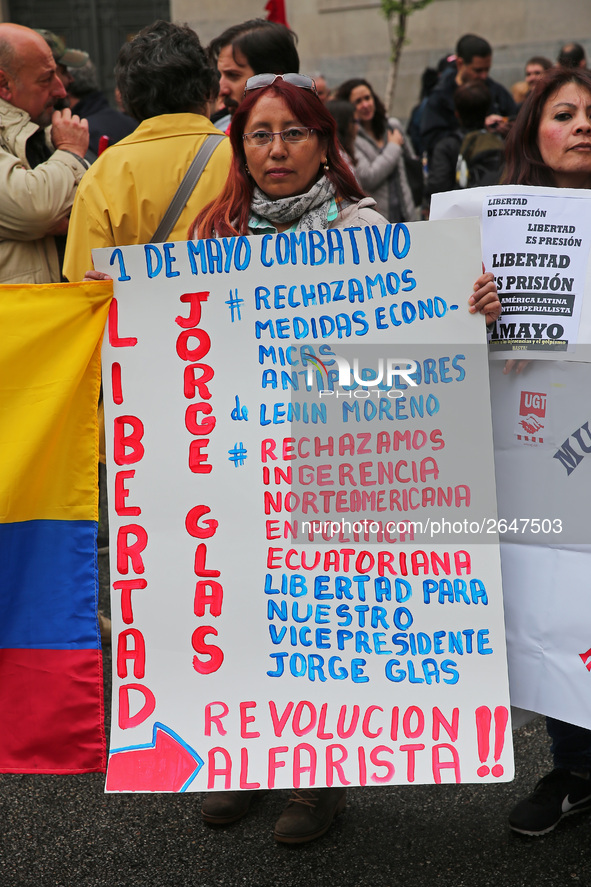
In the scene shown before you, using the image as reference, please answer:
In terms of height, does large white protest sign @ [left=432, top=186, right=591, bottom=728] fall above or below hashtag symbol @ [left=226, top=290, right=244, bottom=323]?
below

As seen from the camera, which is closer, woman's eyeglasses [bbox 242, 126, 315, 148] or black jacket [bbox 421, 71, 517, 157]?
woman's eyeglasses [bbox 242, 126, 315, 148]

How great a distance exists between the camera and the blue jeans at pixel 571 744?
2.53 m

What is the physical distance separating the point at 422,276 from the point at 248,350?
44cm

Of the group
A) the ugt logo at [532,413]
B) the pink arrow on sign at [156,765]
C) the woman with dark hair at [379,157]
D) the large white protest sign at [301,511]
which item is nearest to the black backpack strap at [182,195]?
the large white protest sign at [301,511]

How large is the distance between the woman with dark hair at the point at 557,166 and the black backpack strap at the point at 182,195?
38.3 inches

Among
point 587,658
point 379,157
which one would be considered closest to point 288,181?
point 587,658

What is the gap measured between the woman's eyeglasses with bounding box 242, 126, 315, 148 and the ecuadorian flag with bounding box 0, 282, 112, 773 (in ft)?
1.77

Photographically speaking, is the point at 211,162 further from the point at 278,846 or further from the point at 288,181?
the point at 278,846

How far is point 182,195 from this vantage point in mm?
2887

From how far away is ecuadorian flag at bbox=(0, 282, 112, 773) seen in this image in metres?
2.27

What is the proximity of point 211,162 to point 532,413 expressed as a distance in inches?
53.2

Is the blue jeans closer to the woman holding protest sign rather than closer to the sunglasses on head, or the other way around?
the woman holding protest sign

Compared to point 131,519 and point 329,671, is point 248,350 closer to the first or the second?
point 131,519

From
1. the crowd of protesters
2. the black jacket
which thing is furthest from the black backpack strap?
the black jacket
